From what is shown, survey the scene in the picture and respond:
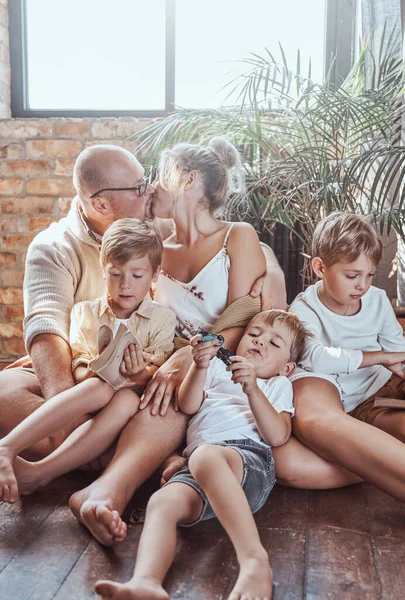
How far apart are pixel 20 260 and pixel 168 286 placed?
2.26m

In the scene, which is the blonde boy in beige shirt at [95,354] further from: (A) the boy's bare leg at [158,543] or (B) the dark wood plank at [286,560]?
(B) the dark wood plank at [286,560]

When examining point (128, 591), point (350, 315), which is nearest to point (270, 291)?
point (350, 315)

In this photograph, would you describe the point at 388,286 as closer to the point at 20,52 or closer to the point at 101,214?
the point at 101,214

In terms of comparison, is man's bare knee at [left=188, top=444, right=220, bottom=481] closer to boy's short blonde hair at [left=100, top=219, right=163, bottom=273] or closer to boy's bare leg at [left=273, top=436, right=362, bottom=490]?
boy's bare leg at [left=273, top=436, right=362, bottom=490]

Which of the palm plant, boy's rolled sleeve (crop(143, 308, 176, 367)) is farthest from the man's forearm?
the palm plant

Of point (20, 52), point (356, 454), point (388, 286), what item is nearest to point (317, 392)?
point (356, 454)

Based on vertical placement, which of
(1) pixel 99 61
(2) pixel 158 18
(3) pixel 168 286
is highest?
(2) pixel 158 18

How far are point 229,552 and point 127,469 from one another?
36cm

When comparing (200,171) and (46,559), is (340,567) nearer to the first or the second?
(46,559)

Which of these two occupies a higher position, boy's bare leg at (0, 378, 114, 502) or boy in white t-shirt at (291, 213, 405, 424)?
boy in white t-shirt at (291, 213, 405, 424)

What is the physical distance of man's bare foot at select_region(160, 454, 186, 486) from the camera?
1.83 metres

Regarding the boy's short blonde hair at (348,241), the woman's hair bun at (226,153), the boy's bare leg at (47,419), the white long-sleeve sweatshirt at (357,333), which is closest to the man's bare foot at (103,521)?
the boy's bare leg at (47,419)

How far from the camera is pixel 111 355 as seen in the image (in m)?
1.91

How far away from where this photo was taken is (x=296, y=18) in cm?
413
